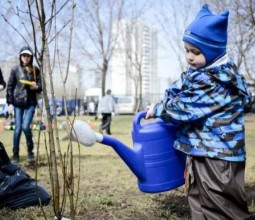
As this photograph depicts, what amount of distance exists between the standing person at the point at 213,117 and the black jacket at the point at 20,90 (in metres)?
3.22

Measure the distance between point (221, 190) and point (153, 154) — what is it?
450 mm

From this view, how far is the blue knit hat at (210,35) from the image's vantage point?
2.05 metres

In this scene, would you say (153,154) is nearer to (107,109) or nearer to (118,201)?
(118,201)

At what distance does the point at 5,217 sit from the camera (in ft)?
9.46

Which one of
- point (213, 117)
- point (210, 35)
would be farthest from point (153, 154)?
point (210, 35)

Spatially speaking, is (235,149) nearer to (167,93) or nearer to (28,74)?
(167,93)

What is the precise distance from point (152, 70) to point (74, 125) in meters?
52.3

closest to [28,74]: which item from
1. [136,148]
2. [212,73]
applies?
[136,148]

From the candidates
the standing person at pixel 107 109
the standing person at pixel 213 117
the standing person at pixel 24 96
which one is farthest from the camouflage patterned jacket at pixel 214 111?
the standing person at pixel 107 109

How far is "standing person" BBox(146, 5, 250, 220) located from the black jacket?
322 centimetres

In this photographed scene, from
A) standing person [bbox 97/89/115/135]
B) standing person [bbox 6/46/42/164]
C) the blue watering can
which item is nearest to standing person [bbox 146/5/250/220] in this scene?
the blue watering can

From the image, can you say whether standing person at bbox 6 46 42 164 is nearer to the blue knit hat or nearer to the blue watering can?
the blue watering can

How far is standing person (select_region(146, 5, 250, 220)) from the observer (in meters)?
2.02

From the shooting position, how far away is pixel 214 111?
79.9 inches
